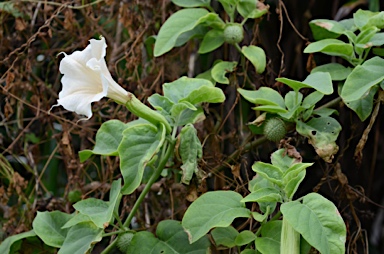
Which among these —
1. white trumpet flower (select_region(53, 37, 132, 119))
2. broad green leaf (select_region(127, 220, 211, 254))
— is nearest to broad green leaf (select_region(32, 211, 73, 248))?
broad green leaf (select_region(127, 220, 211, 254))

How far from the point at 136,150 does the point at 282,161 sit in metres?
0.24

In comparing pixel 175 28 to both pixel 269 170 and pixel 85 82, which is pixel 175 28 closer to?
pixel 85 82

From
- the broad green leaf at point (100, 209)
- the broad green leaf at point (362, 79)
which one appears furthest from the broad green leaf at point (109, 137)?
the broad green leaf at point (362, 79)

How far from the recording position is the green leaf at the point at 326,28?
3.73 feet

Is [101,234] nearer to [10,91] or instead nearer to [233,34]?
[233,34]

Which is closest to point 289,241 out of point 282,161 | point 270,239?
point 270,239

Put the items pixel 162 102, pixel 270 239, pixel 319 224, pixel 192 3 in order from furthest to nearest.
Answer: pixel 192 3 < pixel 162 102 < pixel 270 239 < pixel 319 224

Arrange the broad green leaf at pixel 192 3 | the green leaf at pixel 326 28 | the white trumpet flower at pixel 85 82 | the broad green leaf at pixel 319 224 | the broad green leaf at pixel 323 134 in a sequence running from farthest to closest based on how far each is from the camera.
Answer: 1. the broad green leaf at pixel 192 3
2. the green leaf at pixel 326 28
3. the broad green leaf at pixel 323 134
4. the white trumpet flower at pixel 85 82
5. the broad green leaf at pixel 319 224

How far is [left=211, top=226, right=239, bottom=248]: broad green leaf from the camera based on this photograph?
979 millimetres

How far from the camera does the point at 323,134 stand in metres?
1.03

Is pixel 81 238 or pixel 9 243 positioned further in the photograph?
pixel 9 243

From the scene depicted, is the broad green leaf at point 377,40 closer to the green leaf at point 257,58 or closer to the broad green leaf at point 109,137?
the green leaf at point 257,58

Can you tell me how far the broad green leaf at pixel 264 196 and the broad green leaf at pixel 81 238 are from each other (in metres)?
0.26

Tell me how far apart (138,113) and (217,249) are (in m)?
0.26
